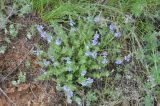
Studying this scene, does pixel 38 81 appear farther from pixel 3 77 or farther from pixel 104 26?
pixel 104 26

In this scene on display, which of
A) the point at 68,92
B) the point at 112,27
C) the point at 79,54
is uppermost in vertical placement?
the point at 112,27

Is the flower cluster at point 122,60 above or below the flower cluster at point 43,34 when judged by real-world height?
below

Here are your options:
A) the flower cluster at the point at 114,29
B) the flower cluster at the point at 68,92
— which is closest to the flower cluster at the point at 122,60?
the flower cluster at the point at 114,29

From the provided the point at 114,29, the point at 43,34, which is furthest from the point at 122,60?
the point at 43,34

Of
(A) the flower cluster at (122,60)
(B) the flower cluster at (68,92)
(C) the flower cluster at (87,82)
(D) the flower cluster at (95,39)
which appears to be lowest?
(B) the flower cluster at (68,92)

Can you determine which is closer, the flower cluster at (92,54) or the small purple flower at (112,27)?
the flower cluster at (92,54)

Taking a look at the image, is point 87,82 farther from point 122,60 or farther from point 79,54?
point 122,60

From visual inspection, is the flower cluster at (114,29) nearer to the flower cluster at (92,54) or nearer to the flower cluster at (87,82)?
the flower cluster at (92,54)

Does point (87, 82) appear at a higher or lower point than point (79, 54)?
lower

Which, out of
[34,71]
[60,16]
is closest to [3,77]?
[34,71]

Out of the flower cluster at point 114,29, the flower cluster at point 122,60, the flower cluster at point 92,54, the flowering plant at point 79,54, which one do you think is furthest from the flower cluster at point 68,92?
the flower cluster at point 114,29

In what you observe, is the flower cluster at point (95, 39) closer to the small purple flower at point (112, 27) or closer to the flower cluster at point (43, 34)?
the small purple flower at point (112, 27)
